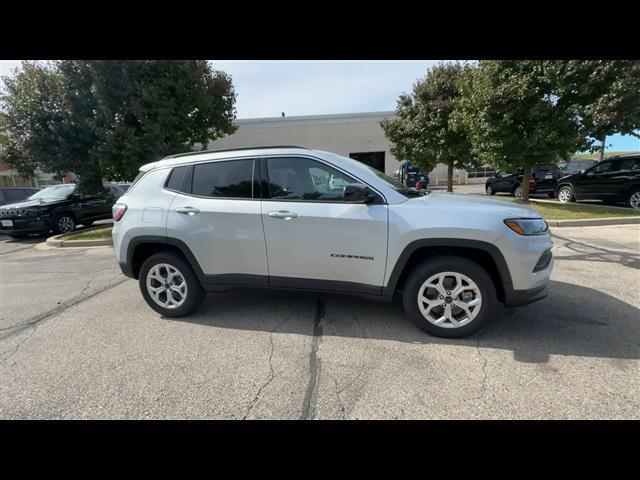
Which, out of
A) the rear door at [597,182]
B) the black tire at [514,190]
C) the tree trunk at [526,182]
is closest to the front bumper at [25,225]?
the tree trunk at [526,182]

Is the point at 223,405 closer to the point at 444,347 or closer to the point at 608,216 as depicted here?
the point at 444,347

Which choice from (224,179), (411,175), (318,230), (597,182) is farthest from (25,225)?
(411,175)

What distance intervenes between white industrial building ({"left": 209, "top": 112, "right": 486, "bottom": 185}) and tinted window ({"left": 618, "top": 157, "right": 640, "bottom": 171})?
63.0 ft

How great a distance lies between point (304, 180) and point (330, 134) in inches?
1074

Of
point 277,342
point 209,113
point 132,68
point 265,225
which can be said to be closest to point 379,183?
point 265,225

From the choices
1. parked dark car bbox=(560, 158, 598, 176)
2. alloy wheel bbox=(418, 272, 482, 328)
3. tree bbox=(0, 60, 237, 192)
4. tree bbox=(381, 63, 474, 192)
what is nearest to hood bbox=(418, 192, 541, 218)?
alloy wheel bbox=(418, 272, 482, 328)

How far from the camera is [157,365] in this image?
2.75 m

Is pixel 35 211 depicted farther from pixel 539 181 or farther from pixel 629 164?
pixel 539 181

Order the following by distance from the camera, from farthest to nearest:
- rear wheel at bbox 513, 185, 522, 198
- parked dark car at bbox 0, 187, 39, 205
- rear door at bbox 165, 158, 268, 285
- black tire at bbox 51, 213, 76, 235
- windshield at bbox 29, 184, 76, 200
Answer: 1. rear wheel at bbox 513, 185, 522, 198
2. parked dark car at bbox 0, 187, 39, 205
3. windshield at bbox 29, 184, 76, 200
4. black tire at bbox 51, 213, 76, 235
5. rear door at bbox 165, 158, 268, 285

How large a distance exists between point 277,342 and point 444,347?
154 centimetres

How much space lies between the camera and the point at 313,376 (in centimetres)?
251

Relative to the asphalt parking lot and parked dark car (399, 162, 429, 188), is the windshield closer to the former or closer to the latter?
the asphalt parking lot

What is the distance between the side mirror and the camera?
2.89 metres

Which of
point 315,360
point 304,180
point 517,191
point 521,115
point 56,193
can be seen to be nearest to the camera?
point 315,360
